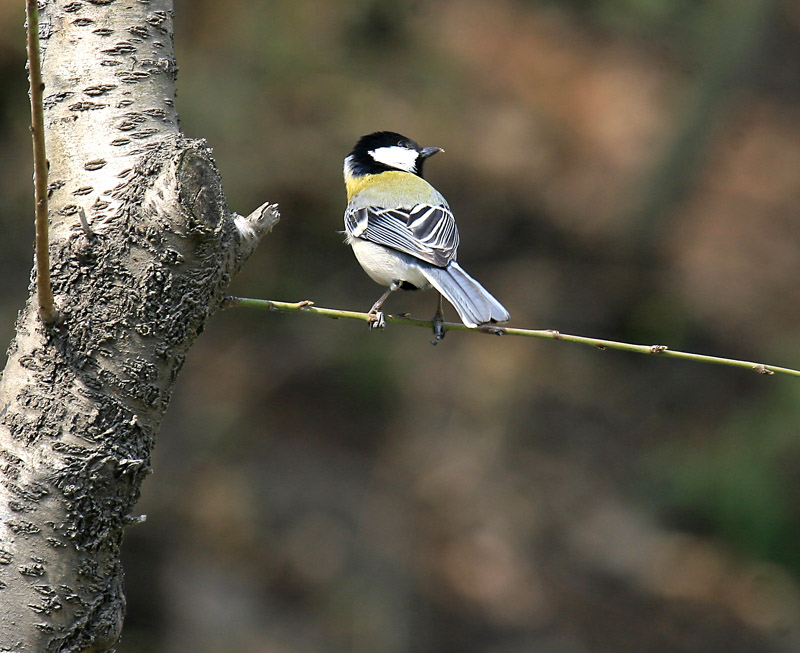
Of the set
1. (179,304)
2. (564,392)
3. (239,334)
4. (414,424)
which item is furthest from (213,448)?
(179,304)

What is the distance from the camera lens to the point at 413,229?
3176 mm

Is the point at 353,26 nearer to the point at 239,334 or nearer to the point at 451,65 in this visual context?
the point at 451,65

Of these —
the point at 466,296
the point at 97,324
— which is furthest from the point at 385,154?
the point at 97,324

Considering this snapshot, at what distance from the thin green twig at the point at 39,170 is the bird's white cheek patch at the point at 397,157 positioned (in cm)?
274

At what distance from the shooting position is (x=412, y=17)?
7031 millimetres

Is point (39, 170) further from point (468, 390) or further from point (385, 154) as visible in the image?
point (468, 390)

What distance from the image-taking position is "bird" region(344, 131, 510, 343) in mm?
2713

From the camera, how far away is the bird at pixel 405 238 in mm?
2713

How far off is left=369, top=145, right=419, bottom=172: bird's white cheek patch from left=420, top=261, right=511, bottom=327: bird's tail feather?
1.10 meters

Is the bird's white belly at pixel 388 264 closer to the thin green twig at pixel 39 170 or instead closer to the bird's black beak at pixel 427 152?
the bird's black beak at pixel 427 152

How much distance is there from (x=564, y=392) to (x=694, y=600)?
1802 mm

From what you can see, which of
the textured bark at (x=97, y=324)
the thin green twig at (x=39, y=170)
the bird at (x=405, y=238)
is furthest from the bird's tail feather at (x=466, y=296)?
the thin green twig at (x=39, y=170)

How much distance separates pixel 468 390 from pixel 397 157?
3.09 metres

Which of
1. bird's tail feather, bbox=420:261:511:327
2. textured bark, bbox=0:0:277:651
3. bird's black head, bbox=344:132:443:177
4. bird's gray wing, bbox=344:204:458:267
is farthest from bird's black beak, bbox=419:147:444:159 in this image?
textured bark, bbox=0:0:277:651
